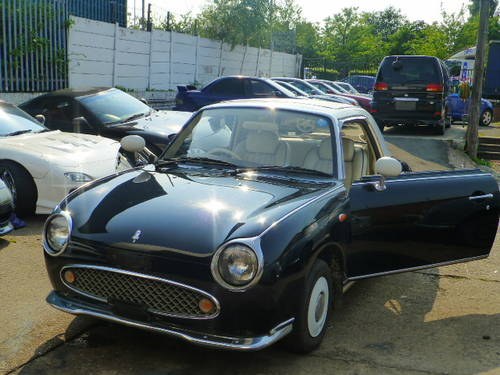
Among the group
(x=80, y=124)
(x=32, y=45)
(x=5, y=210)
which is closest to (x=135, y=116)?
(x=80, y=124)

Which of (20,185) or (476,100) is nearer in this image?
(20,185)

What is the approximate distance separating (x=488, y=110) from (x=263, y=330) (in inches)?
715

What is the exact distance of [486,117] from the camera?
1933cm

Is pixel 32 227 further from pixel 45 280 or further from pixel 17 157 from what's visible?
pixel 45 280

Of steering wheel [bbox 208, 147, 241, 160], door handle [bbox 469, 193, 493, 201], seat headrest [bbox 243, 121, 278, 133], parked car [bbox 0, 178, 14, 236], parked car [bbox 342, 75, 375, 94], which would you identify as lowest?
parked car [bbox 0, 178, 14, 236]

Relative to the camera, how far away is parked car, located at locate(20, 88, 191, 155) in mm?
9070

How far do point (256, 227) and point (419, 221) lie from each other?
161 cm

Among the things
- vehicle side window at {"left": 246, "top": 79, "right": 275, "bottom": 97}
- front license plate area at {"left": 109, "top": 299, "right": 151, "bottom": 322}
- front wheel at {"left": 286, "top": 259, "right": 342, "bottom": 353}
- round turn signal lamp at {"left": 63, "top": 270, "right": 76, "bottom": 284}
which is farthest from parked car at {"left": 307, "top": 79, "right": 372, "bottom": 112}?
front license plate area at {"left": 109, "top": 299, "right": 151, "bottom": 322}

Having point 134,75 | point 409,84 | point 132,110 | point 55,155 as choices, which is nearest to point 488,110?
point 409,84

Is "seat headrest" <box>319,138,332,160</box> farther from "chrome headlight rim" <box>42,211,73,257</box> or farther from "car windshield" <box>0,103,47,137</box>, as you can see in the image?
"car windshield" <box>0,103,47,137</box>

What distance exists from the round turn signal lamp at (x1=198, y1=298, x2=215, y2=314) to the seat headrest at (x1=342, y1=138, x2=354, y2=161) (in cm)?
186

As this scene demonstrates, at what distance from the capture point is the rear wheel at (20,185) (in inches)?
258

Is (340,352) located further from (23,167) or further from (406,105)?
(406,105)

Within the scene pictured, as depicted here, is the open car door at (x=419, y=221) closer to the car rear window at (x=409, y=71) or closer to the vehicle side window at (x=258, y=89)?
the vehicle side window at (x=258, y=89)
